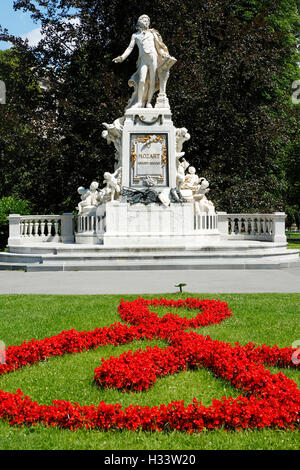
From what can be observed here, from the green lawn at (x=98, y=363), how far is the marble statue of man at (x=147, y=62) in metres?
11.5

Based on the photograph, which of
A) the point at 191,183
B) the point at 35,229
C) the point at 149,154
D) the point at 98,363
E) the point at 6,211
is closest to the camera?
the point at 98,363

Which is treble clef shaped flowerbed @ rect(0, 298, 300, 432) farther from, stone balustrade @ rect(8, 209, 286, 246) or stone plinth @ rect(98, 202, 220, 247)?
stone balustrade @ rect(8, 209, 286, 246)

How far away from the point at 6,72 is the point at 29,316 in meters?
24.9

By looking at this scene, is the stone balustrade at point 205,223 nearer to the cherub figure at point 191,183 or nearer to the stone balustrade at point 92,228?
the stone balustrade at point 92,228

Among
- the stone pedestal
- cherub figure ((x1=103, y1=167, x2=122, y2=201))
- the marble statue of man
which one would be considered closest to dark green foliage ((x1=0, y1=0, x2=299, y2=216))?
the marble statue of man

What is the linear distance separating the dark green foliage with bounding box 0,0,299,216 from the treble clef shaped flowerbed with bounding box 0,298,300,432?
65.1ft

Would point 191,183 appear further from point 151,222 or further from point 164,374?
point 164,374

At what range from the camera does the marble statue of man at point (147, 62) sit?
1811 cm

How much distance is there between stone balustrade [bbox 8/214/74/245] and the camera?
17.5 metres

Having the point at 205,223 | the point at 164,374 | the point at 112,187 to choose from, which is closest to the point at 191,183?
the point at 205,223

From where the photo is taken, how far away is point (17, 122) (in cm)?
2656

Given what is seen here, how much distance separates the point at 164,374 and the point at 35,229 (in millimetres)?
14606

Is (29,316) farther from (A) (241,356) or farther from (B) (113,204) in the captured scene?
(B) (113,204)

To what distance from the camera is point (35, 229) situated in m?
18.7
